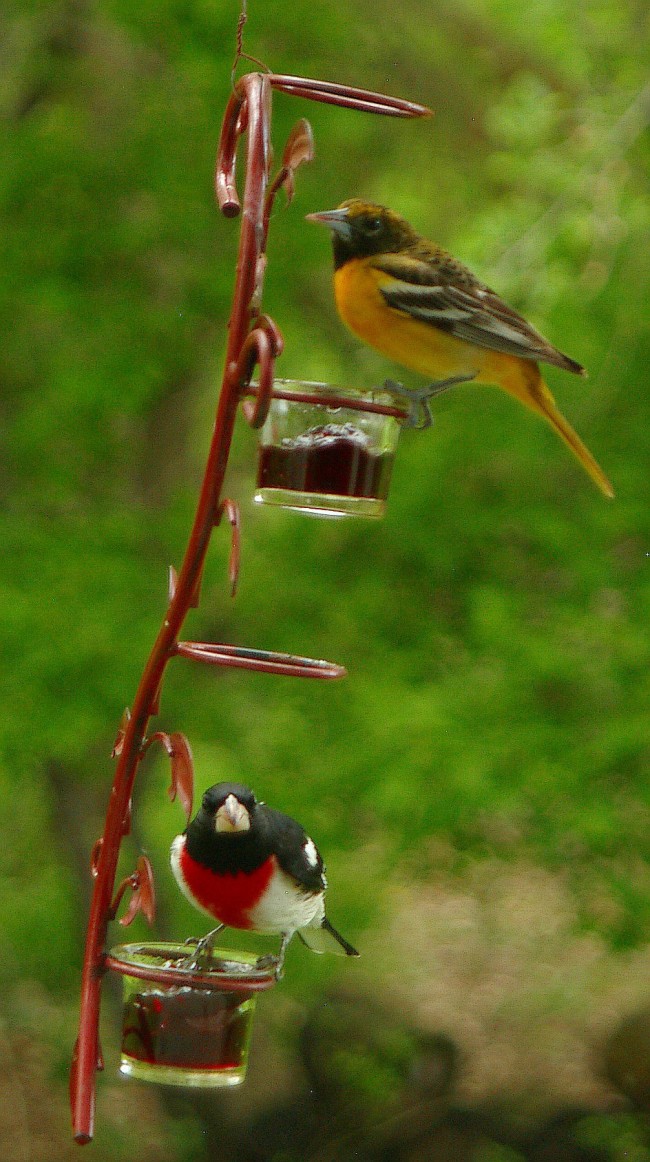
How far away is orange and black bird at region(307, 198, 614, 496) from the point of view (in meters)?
2.54

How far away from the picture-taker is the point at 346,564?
16.1 ft

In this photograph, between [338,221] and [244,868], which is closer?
[244,868]

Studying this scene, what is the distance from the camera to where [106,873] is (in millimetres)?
1910

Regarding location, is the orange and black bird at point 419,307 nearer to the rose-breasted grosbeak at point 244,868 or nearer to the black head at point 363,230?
the black head at point 363,230

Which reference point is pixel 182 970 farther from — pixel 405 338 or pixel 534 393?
pixel 534 393

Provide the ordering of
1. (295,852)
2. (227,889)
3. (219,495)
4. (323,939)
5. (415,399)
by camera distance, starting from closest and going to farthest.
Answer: (219,495)
(415,399)
(227,889)
(295,852)
(323,939)

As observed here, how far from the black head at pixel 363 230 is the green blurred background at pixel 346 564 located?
5.62 feet

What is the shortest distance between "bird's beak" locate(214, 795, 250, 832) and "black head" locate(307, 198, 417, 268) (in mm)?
1074

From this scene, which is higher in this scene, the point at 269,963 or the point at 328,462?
the point at 328,462

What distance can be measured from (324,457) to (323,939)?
4.23 ft

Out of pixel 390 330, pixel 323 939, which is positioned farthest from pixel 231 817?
pixel 390 330

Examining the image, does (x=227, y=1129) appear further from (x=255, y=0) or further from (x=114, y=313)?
(x=255, y=0)

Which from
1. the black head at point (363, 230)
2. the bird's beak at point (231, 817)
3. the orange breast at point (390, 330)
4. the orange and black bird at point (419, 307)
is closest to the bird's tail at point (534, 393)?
the orange and black bird at point (419, 307)

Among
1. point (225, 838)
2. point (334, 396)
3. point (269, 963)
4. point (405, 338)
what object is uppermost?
point (405, 338)
